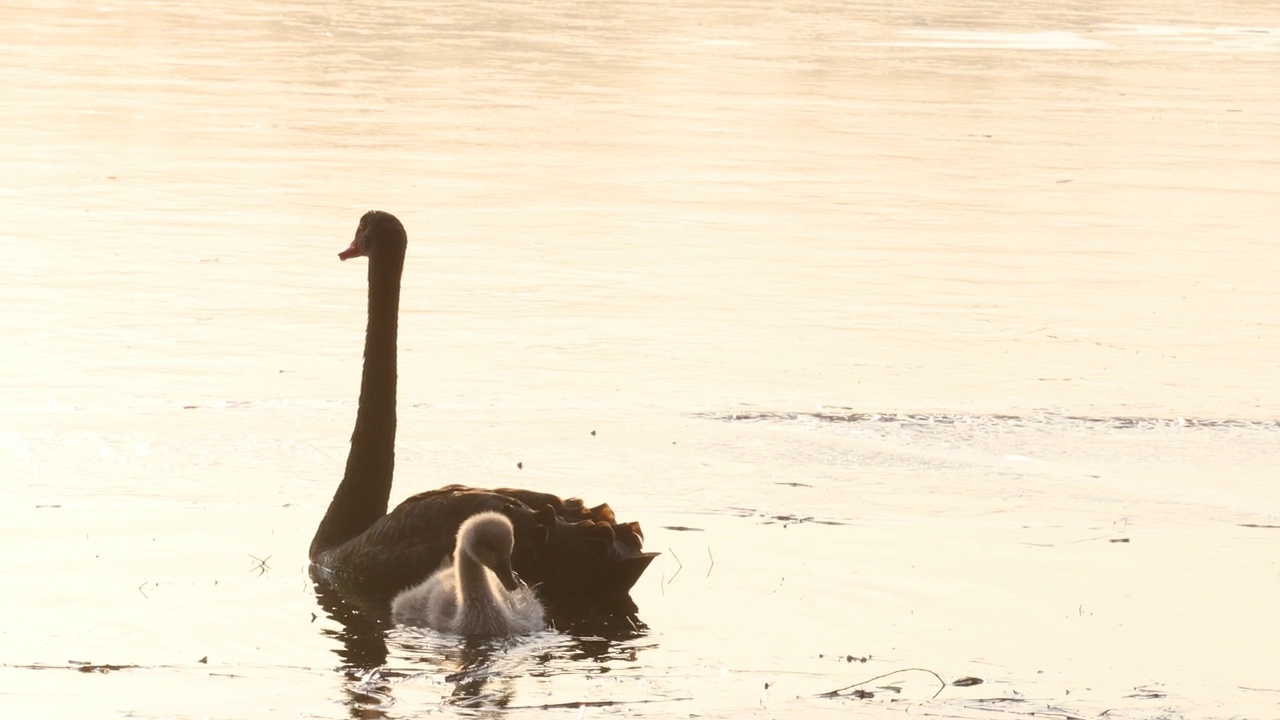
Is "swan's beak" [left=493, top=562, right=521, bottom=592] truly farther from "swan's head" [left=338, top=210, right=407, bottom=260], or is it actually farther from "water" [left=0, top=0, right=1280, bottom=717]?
"swan's head" [left=338, top=210, right=407, bottom=260]

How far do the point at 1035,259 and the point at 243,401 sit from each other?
5610 millimetres

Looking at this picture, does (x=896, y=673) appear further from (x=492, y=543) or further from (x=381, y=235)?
(x=381, y=235)

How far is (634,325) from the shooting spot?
1054 centimetres

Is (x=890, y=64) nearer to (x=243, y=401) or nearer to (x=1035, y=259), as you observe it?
(x=1035, y=259)

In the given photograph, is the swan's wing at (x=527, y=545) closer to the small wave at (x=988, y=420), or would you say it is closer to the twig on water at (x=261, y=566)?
the twig on water at (x=261, y=566)

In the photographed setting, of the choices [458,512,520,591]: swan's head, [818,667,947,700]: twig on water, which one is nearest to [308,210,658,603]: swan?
[458,512,520,591]: swan's head

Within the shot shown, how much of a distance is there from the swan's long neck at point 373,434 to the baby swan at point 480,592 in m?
0.66

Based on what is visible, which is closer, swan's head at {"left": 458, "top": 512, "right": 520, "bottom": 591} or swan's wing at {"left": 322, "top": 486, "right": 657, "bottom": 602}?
swan's head at {"left": 458, "top": 512, "right": 520, "bottom": 591}

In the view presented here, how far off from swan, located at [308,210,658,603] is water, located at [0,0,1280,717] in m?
0.18

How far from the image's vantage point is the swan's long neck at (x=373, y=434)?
6762 millimetres

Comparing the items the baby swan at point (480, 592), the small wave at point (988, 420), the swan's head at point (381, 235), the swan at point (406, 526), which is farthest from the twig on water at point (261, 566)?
the small wave at point (988, 420)

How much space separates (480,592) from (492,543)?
144mm

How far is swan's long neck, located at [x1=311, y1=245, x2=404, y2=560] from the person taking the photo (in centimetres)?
676

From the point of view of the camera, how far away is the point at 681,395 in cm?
917
